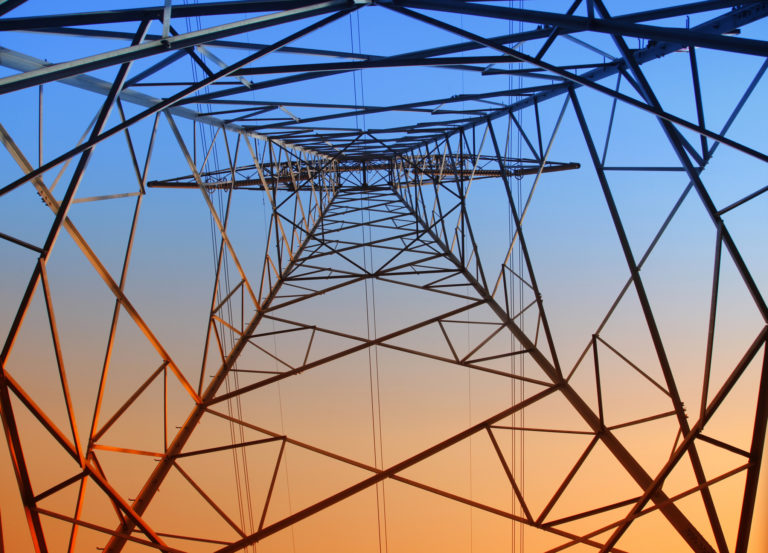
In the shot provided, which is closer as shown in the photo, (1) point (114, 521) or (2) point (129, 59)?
(2) point (129, 59)

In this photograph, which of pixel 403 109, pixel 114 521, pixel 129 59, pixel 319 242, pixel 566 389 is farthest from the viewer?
pixel 114 521

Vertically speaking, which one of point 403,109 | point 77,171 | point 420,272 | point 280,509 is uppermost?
point 403,109

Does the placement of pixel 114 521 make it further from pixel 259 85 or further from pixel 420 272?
pixel 259 85

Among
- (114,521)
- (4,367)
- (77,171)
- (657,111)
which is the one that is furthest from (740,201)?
(114,521)

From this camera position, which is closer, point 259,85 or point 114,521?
point 259,85

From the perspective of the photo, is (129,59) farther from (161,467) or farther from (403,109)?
(403,109)

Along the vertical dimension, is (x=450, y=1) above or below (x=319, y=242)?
below

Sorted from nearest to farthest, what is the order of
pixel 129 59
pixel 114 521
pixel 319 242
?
pixel 129 59 → pixel 319 242 → pixel 114 521

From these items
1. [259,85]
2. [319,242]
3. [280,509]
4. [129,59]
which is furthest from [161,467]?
[280,509]

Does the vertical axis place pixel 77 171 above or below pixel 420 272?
below
